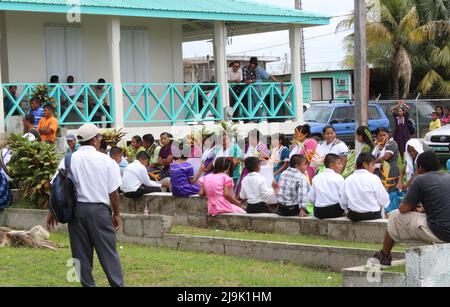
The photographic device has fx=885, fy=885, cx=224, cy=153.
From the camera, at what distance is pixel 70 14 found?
18.9m

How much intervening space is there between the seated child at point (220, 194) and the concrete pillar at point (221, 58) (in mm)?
7330

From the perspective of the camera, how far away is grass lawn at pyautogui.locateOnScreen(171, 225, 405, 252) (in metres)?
11.4

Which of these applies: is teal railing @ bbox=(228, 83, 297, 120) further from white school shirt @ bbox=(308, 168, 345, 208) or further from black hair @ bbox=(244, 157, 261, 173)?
white school shirt @ bbox=(308, 168, 345, 208)

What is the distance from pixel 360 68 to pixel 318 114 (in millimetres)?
8538

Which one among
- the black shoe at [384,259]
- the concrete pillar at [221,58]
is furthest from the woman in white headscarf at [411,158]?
the concrete pillar at [221,58]

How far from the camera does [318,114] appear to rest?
27.5 meters

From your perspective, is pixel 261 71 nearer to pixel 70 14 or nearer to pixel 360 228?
pixel 70 14

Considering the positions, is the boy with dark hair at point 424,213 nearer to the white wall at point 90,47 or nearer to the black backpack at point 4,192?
the black backpack at point 4,192

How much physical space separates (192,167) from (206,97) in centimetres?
609

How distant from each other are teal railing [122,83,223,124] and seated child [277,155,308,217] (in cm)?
717

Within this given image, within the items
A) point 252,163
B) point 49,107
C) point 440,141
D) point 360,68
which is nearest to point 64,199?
point 252,163

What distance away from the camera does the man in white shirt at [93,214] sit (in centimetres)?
850

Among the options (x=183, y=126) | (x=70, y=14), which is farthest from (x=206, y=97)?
(x=70, y=14)
